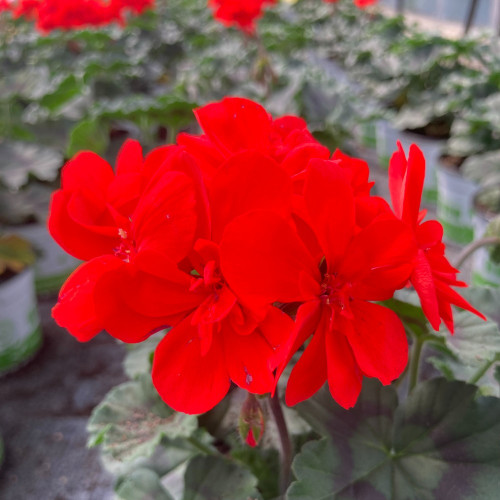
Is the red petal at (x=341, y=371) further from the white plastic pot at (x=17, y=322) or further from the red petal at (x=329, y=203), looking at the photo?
the white plastic pot at (x=17, y=322)

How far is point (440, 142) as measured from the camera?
7.13 ft

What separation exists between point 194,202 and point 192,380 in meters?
0.12

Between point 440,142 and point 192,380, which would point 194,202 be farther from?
point 440,142

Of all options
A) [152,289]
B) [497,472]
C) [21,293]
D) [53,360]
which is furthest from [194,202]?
[53,360]

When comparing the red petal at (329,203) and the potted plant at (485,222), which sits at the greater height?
the red petal at (329,203)

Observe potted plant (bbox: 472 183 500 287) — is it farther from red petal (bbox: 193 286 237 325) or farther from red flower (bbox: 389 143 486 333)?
red petal (bbox: 193 286 237 325)

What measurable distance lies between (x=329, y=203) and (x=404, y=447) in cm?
30

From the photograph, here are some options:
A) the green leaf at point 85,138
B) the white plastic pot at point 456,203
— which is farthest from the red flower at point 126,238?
the white plastic pot at point 456,203

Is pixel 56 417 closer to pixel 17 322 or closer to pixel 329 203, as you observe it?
pixel 17 322

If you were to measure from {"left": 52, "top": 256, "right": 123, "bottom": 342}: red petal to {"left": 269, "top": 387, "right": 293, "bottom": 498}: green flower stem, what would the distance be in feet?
0.62

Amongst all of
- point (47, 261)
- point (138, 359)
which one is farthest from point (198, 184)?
point (47, 261)

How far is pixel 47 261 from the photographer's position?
186 centimetres

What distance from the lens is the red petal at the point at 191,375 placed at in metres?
0.39

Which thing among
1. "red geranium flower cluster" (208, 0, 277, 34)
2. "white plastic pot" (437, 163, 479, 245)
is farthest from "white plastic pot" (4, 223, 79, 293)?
"white plastic pot" (437, 163, 479, 245)
